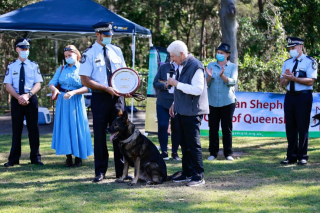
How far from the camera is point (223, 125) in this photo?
8586 millimetres

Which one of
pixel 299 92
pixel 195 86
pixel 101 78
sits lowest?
pixel 299 92

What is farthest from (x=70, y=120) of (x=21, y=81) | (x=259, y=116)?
(x=259, y=116)

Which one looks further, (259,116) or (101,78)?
(259,116)

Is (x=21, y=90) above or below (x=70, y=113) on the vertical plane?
above

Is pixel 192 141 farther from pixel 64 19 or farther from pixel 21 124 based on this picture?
pixel 64 19

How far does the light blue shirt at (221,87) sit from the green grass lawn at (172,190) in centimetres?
113

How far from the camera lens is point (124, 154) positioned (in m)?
6.56

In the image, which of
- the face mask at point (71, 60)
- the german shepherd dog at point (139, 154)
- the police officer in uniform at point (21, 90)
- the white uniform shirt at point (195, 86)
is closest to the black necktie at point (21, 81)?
the police officer in uniform at point (21, 90)

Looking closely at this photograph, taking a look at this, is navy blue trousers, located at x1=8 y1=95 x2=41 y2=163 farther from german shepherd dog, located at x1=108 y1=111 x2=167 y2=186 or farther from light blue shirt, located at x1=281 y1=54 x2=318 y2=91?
light blue shirt, located at x1=281 y1=54 x2=318 y2=91

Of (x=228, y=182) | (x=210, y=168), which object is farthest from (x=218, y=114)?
(x=228, y=182)

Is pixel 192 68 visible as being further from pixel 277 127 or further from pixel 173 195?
pixel 277 127

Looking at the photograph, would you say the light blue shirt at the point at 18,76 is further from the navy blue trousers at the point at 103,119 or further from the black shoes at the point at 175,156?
the black shoes at the point at 175,156

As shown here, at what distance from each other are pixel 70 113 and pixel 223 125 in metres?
2.86

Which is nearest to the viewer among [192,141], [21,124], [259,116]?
[192,141]
